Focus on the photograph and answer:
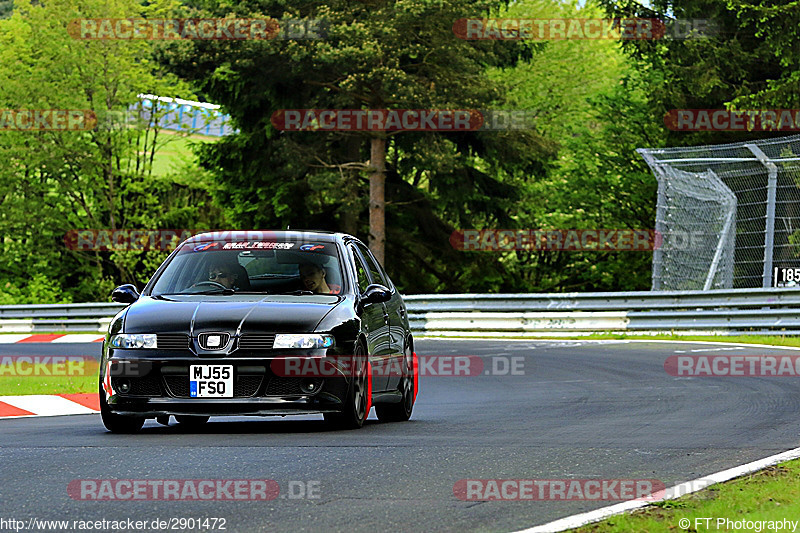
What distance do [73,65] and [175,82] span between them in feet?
21.9

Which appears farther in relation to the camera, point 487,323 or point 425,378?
point 487,323

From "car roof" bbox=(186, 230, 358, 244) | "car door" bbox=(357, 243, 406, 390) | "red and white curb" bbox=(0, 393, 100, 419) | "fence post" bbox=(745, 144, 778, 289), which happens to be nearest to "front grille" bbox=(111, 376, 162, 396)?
"car roof" bbox=(186, 230, 358, 244)

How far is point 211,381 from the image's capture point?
31.1 feet

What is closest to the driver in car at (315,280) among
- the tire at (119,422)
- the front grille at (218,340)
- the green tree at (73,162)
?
the front grille at (218,340)

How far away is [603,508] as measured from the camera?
639cm

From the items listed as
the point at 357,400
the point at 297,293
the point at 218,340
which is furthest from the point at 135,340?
the point at 357,400

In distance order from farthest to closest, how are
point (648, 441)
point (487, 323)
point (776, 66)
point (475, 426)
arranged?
point (776, 66)
point (487, 323)
point (475, 426)
point (648, 441)

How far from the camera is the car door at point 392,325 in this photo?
1118 centimetres

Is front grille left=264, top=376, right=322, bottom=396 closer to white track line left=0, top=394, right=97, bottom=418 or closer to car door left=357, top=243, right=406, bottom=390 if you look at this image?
car door left=357, top=243, right=406, bottom=390

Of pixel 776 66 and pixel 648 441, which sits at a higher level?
pixel 776 66

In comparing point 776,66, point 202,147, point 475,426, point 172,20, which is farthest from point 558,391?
point 202,147

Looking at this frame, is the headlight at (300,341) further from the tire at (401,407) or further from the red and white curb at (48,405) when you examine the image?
the red and white curb at (48,405)

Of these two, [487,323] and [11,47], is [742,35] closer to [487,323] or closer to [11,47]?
[487,323]

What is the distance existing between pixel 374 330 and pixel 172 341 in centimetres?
175
